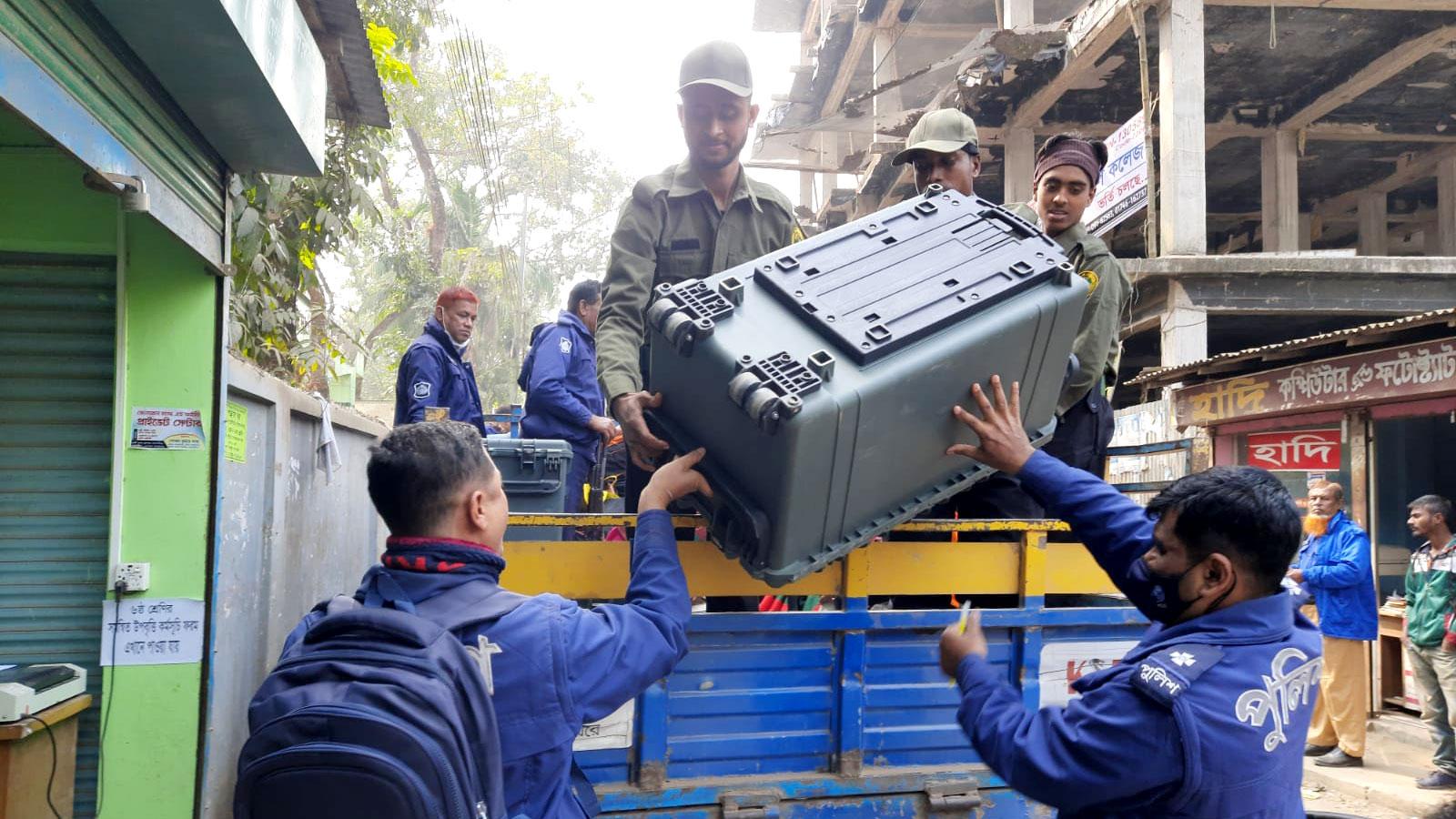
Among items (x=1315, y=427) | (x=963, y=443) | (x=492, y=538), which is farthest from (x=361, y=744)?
(x=1315, y=427)

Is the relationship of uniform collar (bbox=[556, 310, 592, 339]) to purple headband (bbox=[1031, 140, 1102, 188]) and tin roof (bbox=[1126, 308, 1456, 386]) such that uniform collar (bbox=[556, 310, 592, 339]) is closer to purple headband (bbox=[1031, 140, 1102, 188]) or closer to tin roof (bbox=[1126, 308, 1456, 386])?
purple headband (bbox=[1031, 140, 1102, 188])

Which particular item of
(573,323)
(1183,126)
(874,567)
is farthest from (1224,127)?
(874,567)

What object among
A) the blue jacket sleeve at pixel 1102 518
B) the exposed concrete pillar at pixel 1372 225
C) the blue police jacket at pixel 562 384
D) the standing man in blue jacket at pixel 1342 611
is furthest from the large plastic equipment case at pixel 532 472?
the exposed concrete pillar at pixel 1372 225

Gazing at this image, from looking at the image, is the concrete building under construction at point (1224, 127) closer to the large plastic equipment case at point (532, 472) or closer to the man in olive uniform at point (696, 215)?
the large plastic equipment case at point (532, 472)

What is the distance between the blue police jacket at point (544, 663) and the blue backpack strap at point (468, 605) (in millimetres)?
13

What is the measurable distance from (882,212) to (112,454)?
8.94ft

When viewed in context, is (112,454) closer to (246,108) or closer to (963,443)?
(246,108)

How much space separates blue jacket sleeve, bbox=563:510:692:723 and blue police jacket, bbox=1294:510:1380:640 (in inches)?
252

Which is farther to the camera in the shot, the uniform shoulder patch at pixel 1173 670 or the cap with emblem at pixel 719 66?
the cap with emblem at pixel 719 66

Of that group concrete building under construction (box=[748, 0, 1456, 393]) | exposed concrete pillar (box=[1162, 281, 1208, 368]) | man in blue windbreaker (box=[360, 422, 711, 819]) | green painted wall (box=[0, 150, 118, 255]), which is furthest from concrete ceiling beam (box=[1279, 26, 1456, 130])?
green painted wall (box=[0, 150, 118, 255])

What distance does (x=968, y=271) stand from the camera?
7.91 feet

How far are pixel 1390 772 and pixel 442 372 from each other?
22.4 feet

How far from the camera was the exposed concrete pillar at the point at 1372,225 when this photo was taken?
46.9ft

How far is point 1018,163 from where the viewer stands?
1268 cm
